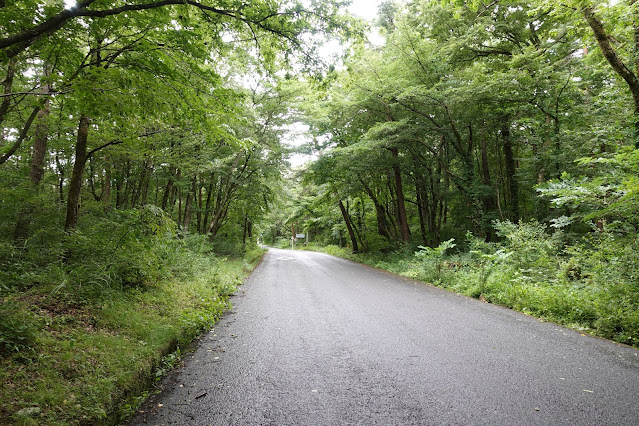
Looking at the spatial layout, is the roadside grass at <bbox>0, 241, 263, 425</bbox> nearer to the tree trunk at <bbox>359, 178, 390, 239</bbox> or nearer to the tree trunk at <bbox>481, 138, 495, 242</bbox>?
the tree trunk at <bbox>481, 138, 495, 242</bbox>

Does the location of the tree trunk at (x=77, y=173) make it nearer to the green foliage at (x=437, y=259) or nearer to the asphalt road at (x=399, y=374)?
the asphalt road at (x=399, y=374)

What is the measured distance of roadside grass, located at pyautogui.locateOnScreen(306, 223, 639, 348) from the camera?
4.35 meters

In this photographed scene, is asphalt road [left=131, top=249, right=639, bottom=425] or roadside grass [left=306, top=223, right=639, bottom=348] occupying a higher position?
roadside grass [left=306, top=223, right=639, bottom=348]

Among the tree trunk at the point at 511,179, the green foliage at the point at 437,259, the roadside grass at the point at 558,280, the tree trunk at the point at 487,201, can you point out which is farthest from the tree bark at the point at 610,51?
the tree trunk at the point at 511,179

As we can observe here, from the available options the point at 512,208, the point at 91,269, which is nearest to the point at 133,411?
the point at 91,269

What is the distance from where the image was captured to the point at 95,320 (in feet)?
11.9

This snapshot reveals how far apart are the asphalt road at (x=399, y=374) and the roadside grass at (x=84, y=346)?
0.99ft

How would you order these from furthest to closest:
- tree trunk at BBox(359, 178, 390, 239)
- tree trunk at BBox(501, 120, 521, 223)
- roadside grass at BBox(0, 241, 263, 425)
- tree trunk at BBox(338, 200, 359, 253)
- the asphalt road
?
tree trunk at BBox(338, 200, 359, 253)
tree trunk at BBox(359, 178, 390, 239)
tree trunk at BBox(501, 120, 521, 223)
the asphalt road
roadside grass at BBox(0, 241, 263, 425)

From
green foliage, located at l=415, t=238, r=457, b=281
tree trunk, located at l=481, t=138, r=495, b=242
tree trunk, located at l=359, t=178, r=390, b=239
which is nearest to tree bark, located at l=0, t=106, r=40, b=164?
green foliage, located at l=415, t=238, r=457, b=281

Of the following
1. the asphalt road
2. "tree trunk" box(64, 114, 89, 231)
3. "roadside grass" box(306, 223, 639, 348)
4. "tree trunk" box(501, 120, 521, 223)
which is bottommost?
the asphalt road

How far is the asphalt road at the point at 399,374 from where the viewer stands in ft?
7.89

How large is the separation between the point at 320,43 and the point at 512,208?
1096 centimetres

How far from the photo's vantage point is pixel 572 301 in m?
4.95

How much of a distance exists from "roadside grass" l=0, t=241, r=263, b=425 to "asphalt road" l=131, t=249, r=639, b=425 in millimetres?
303
